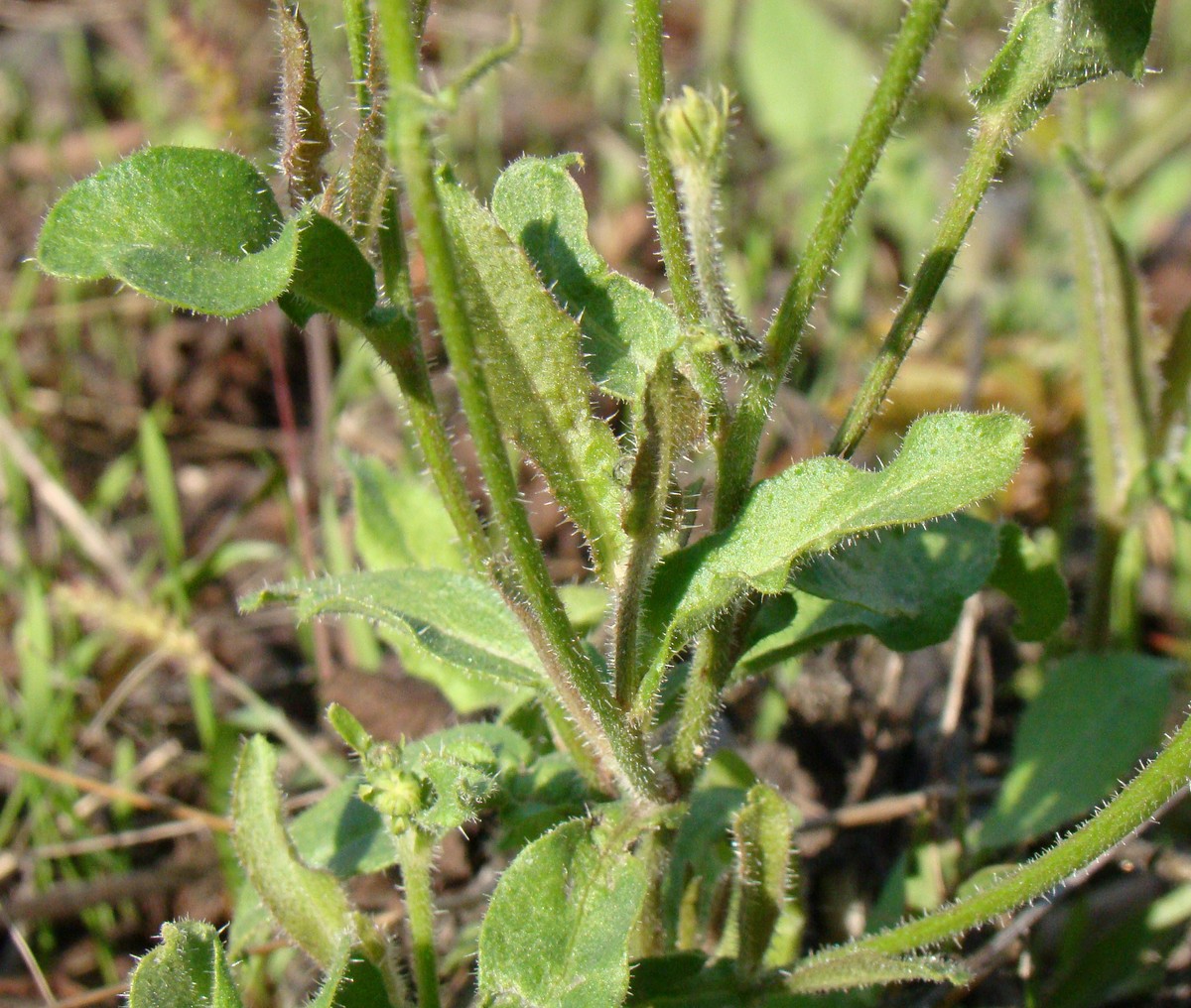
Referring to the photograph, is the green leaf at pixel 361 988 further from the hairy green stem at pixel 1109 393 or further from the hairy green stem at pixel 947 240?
the hairy green stem at pixel 1109 393

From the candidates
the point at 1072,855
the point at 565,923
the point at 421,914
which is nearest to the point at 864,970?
the point at 1072,855

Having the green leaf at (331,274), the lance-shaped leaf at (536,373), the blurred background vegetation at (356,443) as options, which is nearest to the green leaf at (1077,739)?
the blurred background vegetation at (356,443)

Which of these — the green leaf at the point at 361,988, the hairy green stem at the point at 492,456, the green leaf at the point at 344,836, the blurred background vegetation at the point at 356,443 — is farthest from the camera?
the blurred background vegetation at the point at 356,443

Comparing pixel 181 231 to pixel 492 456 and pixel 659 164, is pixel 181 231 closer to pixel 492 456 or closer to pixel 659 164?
pixel 492 456

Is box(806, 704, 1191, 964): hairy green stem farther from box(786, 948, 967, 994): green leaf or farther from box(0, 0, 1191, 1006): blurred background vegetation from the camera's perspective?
box(0, 0, 1191, 1006): blurred background vegetation

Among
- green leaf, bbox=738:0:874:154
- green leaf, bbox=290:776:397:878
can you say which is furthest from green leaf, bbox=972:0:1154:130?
green leaf, bbox=738:0:874:154

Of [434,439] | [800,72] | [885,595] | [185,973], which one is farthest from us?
[800,72]
